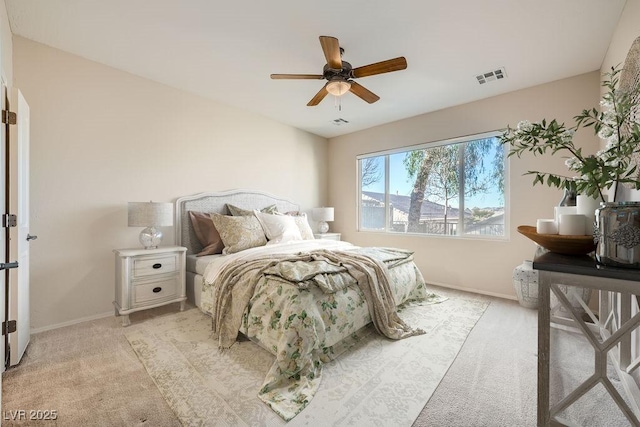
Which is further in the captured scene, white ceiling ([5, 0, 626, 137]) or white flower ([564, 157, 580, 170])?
white ceiling ([5, 0, 626, 137])

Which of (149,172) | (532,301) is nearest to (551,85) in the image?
(532,301)

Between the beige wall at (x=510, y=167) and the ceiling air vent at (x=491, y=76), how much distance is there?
0.52m

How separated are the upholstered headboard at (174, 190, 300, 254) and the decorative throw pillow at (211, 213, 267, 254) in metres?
0.32

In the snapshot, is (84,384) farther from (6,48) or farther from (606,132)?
(606,132)

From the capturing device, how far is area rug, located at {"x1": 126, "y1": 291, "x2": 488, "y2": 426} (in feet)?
4.82

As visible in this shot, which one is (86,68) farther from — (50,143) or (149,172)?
(149,172)

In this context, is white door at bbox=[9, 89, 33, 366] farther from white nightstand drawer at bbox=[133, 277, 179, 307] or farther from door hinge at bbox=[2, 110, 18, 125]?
white nightstand drawer at bbox=[133, 277, 179, 307]

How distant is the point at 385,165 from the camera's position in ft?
15.4

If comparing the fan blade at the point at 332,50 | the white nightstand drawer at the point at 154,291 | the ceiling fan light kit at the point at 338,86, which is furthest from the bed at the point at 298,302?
the fan blade at the point at 332,50

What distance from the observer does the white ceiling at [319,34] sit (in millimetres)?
2037

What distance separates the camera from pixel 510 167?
3.40 meters

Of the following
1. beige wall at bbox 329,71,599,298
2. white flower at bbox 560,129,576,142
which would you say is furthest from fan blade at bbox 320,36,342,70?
beige wall at bbox 329,71,599,298

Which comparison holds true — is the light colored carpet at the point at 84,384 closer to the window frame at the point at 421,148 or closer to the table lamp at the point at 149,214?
the table lamp at the point at 149,214

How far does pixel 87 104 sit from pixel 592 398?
182 inches
